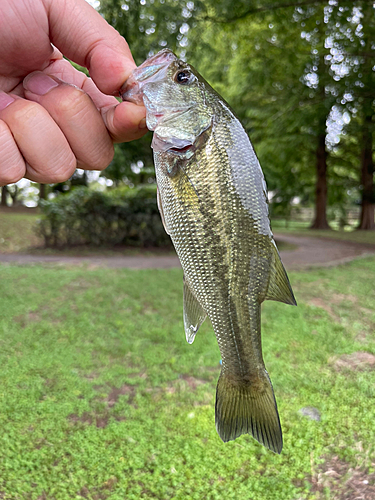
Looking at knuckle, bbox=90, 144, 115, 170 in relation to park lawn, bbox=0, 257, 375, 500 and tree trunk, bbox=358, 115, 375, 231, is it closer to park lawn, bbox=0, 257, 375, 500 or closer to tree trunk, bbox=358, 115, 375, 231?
park lawn, bbox=0, 257, 375, 500

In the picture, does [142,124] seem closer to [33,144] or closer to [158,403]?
[33,144]

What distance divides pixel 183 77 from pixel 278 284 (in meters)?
0.99

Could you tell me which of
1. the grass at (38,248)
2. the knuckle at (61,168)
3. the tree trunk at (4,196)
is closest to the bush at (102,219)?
the grass at (38,248)

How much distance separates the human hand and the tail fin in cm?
130

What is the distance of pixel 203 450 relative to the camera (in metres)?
3.37

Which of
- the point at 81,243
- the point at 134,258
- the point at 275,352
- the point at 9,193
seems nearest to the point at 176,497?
the point at 275,352

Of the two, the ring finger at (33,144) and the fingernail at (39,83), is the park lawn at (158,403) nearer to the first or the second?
the ring finger at (33,144)

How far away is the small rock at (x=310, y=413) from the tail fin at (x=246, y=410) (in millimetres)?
2400

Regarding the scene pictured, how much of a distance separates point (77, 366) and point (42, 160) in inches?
129

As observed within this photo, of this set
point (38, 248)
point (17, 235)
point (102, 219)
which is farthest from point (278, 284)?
point (17, 235)

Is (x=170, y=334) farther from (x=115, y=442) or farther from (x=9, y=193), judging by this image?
(x=9, y=193)

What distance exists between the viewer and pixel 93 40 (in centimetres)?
186

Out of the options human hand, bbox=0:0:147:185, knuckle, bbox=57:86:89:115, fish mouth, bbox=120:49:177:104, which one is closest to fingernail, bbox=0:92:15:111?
human hand, bbox=0:0:147:185

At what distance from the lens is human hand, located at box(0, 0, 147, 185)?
1824 mm
